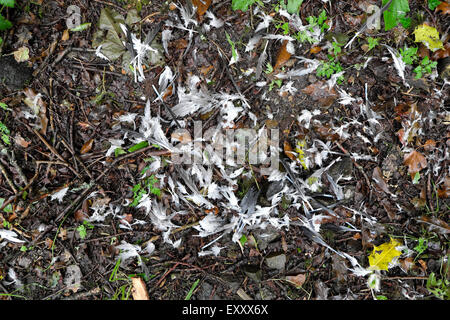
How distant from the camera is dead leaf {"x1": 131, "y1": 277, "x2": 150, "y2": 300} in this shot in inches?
102

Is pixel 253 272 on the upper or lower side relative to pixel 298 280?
upper

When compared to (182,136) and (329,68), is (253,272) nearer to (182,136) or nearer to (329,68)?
(182,136)

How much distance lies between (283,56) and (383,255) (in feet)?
6.19

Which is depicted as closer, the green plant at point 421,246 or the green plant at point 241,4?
the green plant at point 241,4

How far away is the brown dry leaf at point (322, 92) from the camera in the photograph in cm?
264

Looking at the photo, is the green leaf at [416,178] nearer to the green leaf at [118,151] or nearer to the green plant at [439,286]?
the green plant at [439,286]

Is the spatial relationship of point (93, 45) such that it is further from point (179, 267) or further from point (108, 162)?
point (179, 267)

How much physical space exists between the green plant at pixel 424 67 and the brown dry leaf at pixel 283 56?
1.10 metres

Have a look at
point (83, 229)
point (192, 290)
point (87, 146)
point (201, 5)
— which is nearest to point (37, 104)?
point (87, 146)

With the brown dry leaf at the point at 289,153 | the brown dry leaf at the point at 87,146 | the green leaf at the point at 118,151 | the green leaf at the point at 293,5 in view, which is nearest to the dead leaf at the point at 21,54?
the brown dry leaf at the point at 87,146

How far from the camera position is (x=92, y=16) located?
8.67 ft

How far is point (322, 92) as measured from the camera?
2.64m

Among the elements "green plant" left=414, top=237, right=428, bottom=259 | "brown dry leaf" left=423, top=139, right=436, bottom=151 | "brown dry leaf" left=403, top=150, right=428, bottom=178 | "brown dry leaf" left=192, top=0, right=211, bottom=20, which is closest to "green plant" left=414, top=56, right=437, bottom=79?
"brown dry leaf" left=423, top=139, right=436, bottom=151

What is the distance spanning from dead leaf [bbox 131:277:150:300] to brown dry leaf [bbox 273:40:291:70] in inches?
85.0
